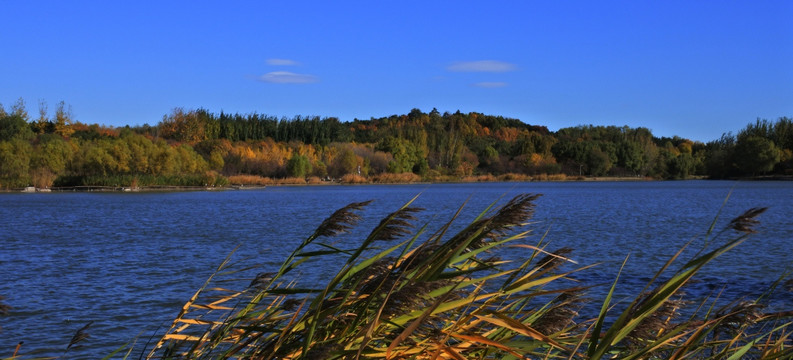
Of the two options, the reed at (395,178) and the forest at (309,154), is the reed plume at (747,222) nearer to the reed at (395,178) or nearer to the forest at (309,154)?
the forest at (309,154)

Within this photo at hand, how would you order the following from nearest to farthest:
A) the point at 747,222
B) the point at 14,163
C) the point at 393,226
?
the point at 747,222 → the point at 393,226 → the point at 14,163

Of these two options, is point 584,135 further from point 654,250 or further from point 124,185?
point 654,250

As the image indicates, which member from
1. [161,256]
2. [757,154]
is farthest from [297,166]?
[161,256]

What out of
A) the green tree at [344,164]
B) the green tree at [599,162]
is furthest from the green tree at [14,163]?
the green tree at [599,162]

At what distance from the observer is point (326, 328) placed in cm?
274

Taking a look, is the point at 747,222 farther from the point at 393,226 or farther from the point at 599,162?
the point at 599,162

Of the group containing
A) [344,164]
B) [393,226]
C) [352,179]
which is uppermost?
[344,164]

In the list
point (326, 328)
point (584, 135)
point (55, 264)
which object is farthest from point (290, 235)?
point (584, 135)

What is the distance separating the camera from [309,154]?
91.9 metres

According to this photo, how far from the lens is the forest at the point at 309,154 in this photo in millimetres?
61031

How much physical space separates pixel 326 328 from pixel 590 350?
1.00 meters

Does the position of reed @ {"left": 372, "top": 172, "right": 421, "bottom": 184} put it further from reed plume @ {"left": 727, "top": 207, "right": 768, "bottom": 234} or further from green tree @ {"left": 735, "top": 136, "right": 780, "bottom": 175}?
reed plume @ {"left": 727, "top": 207, "right": 768, "bottom": 234}

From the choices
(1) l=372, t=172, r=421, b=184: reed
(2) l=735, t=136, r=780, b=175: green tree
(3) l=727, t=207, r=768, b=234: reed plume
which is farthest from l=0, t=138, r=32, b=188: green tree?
(2) l=735, t=136, r=780, b=175: green tree

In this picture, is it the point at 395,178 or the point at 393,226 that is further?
the point at 395,178
